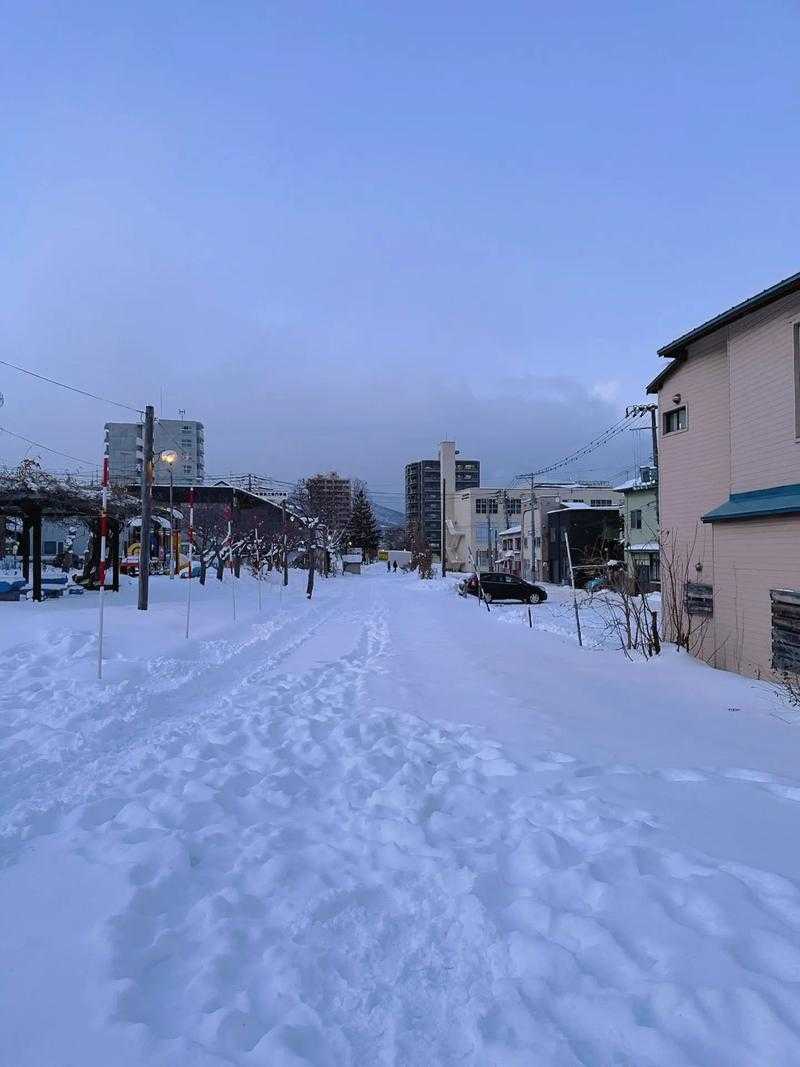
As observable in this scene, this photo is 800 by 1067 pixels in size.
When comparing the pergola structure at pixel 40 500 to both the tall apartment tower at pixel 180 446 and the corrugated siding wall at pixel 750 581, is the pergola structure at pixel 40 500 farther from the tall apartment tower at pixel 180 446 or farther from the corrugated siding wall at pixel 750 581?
the tall apartment tower at pixel 180 446

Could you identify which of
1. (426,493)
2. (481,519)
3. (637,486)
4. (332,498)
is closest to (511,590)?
(637,486)

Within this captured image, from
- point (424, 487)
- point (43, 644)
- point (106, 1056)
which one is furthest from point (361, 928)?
point (424, 487)

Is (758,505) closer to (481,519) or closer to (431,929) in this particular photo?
(431,929)

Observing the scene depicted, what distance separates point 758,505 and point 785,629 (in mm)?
1973

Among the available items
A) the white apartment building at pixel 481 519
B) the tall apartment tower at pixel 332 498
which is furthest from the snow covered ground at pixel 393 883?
the white apartment building at pixel 481 519

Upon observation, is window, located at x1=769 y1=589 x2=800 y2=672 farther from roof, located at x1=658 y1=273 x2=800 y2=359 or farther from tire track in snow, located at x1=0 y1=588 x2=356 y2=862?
tire track in snow, located at x1=0 y1=588 x2=356 y2=862

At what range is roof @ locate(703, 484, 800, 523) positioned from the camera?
28.8 ft

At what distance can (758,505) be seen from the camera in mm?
9508

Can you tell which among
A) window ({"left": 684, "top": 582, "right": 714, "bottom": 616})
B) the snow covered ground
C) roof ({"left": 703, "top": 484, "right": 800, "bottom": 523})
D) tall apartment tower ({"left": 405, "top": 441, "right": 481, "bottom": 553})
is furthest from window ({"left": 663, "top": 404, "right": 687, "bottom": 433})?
tall apartment tower ({"left": 405, "top": 441, "right": 481, "bottom": 553})

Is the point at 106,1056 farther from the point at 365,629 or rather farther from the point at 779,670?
the point at 365,629

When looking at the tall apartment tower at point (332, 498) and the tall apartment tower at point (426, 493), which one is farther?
the tall apartment tower at point (426, 493)

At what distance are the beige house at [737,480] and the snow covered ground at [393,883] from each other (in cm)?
317

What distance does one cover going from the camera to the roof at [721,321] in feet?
30.4

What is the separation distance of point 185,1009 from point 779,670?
971 cm
